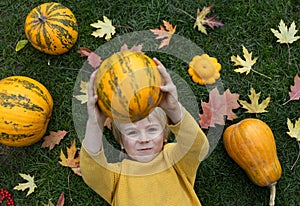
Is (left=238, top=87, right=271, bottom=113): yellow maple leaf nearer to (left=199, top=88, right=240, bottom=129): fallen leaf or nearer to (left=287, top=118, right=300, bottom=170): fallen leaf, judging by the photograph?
(left=199, top=88, right=240, bottom=129): fallen leaf

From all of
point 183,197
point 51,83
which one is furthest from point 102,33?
point 183,197

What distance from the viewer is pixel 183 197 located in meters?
2.57

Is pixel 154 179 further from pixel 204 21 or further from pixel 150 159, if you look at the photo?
pixel 204 21

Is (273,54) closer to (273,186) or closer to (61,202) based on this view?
(273,186)

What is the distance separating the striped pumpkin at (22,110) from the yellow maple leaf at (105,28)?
570mm

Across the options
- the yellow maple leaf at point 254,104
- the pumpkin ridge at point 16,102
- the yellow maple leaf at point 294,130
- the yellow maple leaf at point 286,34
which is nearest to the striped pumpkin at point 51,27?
the pumpkin ridge at point 16,102

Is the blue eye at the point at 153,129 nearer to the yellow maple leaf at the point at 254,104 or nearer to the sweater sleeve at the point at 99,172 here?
the sweater sleeve at the point at 99,172

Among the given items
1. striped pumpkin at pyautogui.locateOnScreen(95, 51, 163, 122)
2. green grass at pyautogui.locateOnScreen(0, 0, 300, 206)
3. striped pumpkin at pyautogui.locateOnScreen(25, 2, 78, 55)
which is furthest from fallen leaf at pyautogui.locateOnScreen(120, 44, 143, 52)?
striped pumpkin at pyautogui.locateOnScreen(95, 51, 163, 122)

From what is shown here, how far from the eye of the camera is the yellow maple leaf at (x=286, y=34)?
3072 millimetres

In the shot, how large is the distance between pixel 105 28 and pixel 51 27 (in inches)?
16.9

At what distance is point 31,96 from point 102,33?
71 centimetres

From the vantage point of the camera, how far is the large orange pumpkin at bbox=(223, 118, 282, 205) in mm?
2715

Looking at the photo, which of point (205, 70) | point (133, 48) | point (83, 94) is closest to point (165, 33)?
point (133, 48)

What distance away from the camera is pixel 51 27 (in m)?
2.87
